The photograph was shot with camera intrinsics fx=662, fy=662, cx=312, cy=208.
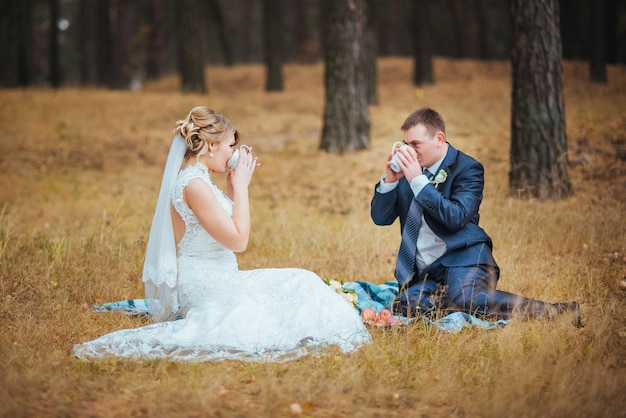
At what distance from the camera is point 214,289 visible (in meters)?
4.53

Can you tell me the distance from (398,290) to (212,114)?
6.96ft

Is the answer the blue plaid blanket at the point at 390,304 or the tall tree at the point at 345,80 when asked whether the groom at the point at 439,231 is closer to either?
the blue plaid blanket at the point at 390,304

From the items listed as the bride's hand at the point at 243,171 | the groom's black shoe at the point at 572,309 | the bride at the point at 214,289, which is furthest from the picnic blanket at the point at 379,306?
the bride's hand at the point at 243,171

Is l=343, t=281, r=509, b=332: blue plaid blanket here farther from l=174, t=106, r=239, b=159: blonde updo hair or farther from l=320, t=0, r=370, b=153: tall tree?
l=320, t=0, r=370, b=153: tall tree

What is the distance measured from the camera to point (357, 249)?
6.70m

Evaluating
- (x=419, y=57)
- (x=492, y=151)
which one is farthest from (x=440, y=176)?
(x=419, y=57)

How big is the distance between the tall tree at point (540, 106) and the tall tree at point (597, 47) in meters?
12.3

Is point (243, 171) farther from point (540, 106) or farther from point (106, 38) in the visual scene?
point (106, 38)

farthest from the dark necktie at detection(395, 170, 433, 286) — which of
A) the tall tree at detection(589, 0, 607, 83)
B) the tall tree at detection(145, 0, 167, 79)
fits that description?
the tall tree at detection(145, 0, 167, 79)

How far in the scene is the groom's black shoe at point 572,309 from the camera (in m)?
4.51

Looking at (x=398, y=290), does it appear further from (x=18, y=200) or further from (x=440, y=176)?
(x=18, y=200)

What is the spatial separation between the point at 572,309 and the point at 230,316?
2334mm

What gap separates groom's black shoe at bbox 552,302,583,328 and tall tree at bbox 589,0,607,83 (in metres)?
16.8

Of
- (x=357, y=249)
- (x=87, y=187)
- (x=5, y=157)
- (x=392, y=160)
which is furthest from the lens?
(x=5, y=157)
